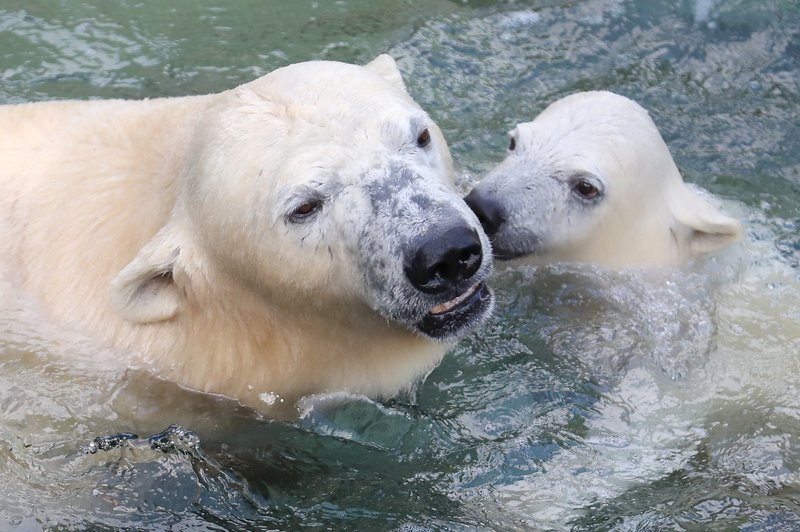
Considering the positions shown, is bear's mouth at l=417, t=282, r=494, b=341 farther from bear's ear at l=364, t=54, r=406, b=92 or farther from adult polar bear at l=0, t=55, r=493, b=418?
bear's ear at l=364, t=54, r=406, b=92

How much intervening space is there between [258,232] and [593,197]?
1.45 meters

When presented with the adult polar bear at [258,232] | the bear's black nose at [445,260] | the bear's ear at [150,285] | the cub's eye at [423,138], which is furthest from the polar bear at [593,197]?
the bear's ear at [150,285]

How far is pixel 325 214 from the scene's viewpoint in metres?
3.09

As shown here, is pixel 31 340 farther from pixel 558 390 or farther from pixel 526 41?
pixel 526 41

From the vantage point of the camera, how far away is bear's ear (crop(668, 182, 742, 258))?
13.7ft

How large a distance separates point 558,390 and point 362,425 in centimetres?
82

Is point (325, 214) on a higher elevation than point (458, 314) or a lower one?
higher

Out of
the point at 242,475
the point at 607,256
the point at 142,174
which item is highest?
the point at 142,174

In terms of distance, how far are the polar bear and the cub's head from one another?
0.56m

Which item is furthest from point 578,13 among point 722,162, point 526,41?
point 722,162

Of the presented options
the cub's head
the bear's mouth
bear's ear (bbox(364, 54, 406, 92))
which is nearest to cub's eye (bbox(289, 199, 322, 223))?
the cub's head

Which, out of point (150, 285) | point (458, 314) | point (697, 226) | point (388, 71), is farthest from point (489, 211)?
point (150, 285)

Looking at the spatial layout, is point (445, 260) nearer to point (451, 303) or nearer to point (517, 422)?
point (451, 303)

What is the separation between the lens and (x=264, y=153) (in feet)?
10.3
